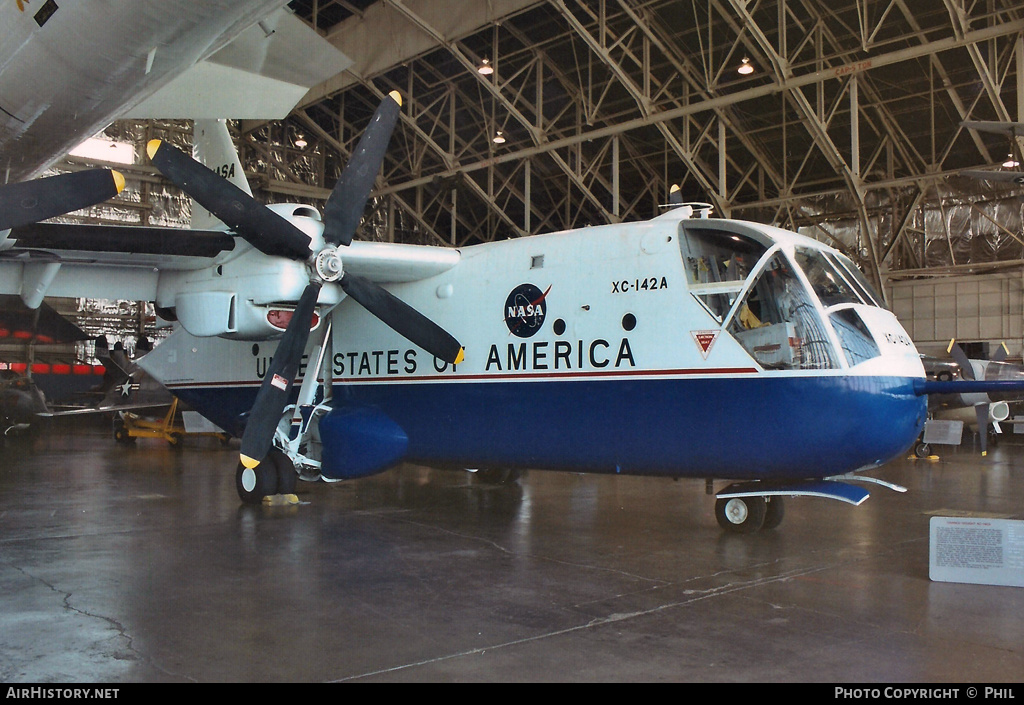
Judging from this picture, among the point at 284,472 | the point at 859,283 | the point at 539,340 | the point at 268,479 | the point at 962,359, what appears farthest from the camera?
the point at 962,359

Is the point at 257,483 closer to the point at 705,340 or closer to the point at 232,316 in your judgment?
the point at 232,316

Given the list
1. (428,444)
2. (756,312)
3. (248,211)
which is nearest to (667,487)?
(428,444)

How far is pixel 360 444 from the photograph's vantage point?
35.4 feet

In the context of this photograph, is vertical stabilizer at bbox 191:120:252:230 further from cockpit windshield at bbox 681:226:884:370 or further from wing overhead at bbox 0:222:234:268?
cockpit windshield at bbox 681:226:884:370

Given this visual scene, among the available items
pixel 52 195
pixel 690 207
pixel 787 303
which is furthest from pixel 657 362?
pixel 52 195

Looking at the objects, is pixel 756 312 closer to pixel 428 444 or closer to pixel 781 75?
pixel 428 444

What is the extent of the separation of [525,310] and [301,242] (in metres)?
2.87

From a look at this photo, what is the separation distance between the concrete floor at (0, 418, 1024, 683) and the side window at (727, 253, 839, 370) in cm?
196

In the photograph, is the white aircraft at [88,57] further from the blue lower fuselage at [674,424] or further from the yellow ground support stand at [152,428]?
the yellow ground support stand at [152,428]

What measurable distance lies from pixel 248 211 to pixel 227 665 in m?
6.27

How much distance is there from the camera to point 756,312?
326 inches

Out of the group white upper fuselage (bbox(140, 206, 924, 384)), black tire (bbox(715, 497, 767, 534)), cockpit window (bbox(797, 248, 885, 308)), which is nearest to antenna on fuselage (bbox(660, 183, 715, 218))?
white upper fuselage (bbox(140, 206, 924, 384))

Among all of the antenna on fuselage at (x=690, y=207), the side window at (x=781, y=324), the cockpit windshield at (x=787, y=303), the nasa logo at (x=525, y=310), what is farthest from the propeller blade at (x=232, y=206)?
the side window at (x=781, y=324)

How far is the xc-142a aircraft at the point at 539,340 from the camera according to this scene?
319 inches
